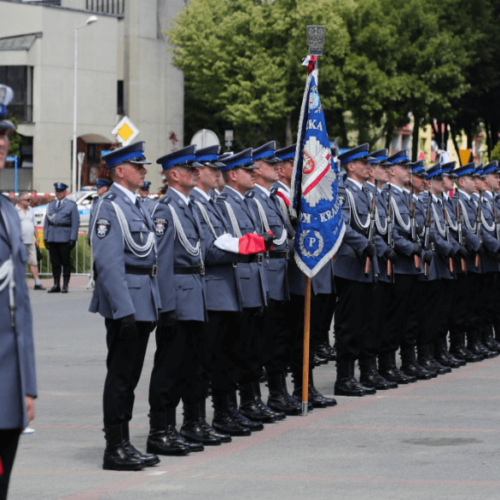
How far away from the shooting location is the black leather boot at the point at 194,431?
27.2ft

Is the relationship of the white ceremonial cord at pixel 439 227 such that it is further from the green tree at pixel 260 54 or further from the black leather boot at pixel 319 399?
the green tree at pixel 260 54

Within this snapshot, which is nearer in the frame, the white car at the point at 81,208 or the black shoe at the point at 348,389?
the black shoe at the point at 348,389

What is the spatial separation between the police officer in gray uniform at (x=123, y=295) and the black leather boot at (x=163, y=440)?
1.05ft

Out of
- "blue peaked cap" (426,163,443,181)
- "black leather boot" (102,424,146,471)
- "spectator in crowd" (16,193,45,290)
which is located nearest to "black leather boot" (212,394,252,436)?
"black leather boot" (102,424,146,471)

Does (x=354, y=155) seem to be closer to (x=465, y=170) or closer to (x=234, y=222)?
(x=234, y=222)

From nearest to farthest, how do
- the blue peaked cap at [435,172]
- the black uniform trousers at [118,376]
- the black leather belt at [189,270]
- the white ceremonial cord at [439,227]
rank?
the black uniform trousers at [118,376]
the black leather belt at [189,270]
the white ceremonial cord at [439,227]
the blue peaked cap at [435,172]

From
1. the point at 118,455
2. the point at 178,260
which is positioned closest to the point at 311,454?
the point at 118,455

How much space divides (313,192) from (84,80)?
53.2 metres

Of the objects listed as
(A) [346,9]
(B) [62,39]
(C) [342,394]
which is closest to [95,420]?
(C) [342,394]

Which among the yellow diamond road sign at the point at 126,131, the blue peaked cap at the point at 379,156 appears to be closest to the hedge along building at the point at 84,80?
the yellow diamond road sign at the point at 126,131

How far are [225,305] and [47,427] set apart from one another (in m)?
1.76

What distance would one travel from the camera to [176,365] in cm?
797

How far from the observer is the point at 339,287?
426 inches

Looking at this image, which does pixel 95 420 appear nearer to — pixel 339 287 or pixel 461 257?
pixel 339 287
